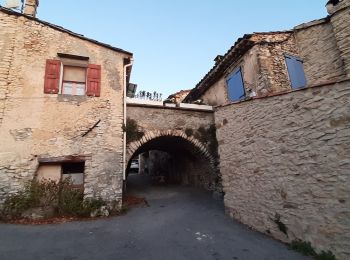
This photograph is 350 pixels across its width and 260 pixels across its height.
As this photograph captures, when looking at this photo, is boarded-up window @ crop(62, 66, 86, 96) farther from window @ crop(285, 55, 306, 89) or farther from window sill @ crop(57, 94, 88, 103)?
window @ crop(285, 55, 306, 89)

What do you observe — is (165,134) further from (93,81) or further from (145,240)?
(145,240)

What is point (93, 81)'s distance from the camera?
8.17 metres

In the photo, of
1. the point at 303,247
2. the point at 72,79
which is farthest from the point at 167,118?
the point at 303,247

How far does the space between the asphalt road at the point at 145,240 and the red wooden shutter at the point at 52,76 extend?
433 centimetres

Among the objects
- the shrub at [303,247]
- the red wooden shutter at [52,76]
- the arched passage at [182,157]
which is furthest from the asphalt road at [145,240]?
the red wooden shutter at [52,76]

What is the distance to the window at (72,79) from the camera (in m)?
7.77

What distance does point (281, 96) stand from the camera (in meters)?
4.89

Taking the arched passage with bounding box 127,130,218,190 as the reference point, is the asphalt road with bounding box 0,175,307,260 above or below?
below

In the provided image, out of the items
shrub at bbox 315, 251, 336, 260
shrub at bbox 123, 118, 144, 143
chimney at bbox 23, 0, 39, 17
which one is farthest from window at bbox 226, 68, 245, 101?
chimney at bbox 23, 0, 39, 17

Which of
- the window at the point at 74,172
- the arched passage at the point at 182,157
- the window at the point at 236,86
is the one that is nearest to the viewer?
the window at the point at 74,172

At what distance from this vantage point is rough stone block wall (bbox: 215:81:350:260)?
372 centimetres

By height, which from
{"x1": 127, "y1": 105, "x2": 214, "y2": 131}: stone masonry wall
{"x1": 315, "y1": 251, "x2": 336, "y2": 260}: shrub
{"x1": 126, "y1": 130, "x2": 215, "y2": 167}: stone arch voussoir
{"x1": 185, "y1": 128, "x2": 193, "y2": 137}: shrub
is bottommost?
{"x1": 315, "y1": 251, "x2": 336, "y2": 260}: shrub

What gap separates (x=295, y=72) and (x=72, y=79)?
28.7ft

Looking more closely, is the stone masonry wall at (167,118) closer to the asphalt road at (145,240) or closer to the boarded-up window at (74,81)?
the boarded-up window at (74,81)
